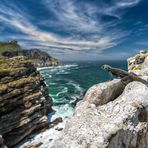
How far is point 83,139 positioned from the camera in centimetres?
651

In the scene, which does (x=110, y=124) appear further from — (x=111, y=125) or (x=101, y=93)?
(x=101, y=93)

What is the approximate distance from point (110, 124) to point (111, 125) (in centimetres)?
7

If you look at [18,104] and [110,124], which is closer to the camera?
[110,124]

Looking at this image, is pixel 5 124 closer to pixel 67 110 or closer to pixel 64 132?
pixel 67 110

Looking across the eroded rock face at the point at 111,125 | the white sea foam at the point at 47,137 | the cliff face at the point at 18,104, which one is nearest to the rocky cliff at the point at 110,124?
the eroded rock face at the point at 111,125

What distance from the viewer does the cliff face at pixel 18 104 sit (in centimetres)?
5166

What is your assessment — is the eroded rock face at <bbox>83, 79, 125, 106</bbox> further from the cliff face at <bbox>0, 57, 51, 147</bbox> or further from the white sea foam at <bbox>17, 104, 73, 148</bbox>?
the white sea foam at <bbox>17, 104, 73, 148</bbox>

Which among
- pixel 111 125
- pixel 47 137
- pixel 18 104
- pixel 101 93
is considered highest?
pixel 101 93

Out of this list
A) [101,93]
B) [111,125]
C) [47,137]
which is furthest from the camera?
[47,137]

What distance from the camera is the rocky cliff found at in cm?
659

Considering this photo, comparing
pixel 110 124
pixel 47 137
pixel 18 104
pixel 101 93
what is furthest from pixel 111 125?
pixel 18 104

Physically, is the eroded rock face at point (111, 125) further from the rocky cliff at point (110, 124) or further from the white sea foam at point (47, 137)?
the white sea foam at point (47, 137)

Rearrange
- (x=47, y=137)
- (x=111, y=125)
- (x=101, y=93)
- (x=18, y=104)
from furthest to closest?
(x=18, y=104) < (x=47, y=137) < (x=101, y=93) < (x=111, y=125)

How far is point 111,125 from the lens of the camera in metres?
7.16
